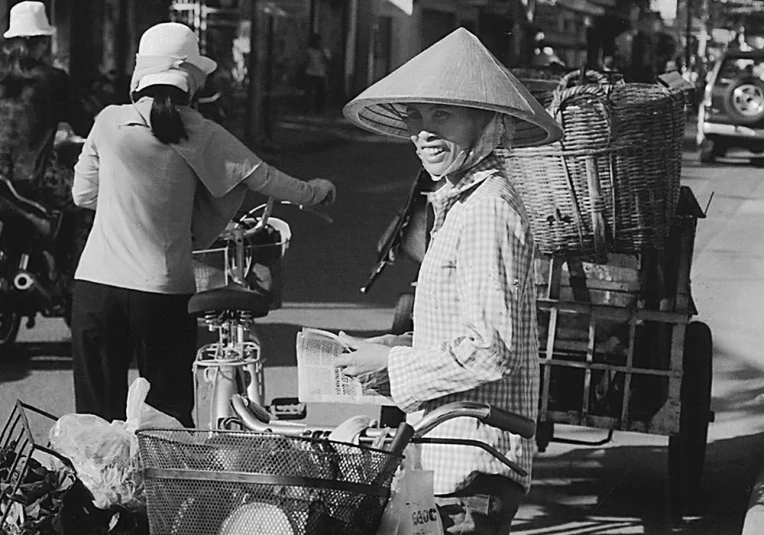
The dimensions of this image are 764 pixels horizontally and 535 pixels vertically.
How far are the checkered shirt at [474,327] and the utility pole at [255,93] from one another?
2009 cm

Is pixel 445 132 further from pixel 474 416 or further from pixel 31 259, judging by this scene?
pixel 31 259

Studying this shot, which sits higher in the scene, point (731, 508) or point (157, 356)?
point (157, 356)

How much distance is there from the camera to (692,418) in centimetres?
563

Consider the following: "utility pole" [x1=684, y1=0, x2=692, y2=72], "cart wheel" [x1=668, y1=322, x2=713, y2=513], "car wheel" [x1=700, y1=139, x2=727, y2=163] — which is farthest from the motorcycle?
"utility pole" [x1=684, y1=0, x2=692, y2=72]

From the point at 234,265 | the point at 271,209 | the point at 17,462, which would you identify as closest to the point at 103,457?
the point at 17,462

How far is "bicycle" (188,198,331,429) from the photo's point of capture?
448 centimetres

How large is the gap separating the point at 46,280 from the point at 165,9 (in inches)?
588

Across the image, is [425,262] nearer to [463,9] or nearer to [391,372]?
[391,372]

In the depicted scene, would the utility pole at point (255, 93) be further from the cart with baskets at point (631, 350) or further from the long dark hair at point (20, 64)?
the cart with baskets at point (631, 350)

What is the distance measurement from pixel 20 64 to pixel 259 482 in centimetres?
709

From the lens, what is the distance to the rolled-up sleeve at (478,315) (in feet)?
8.61

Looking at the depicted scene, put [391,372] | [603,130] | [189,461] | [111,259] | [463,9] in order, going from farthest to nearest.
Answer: [463,9] → [603,130] → [111,259] → [391,372] → [189,461]

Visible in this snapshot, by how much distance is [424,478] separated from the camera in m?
2.46

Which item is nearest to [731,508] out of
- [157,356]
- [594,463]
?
[594,463]
